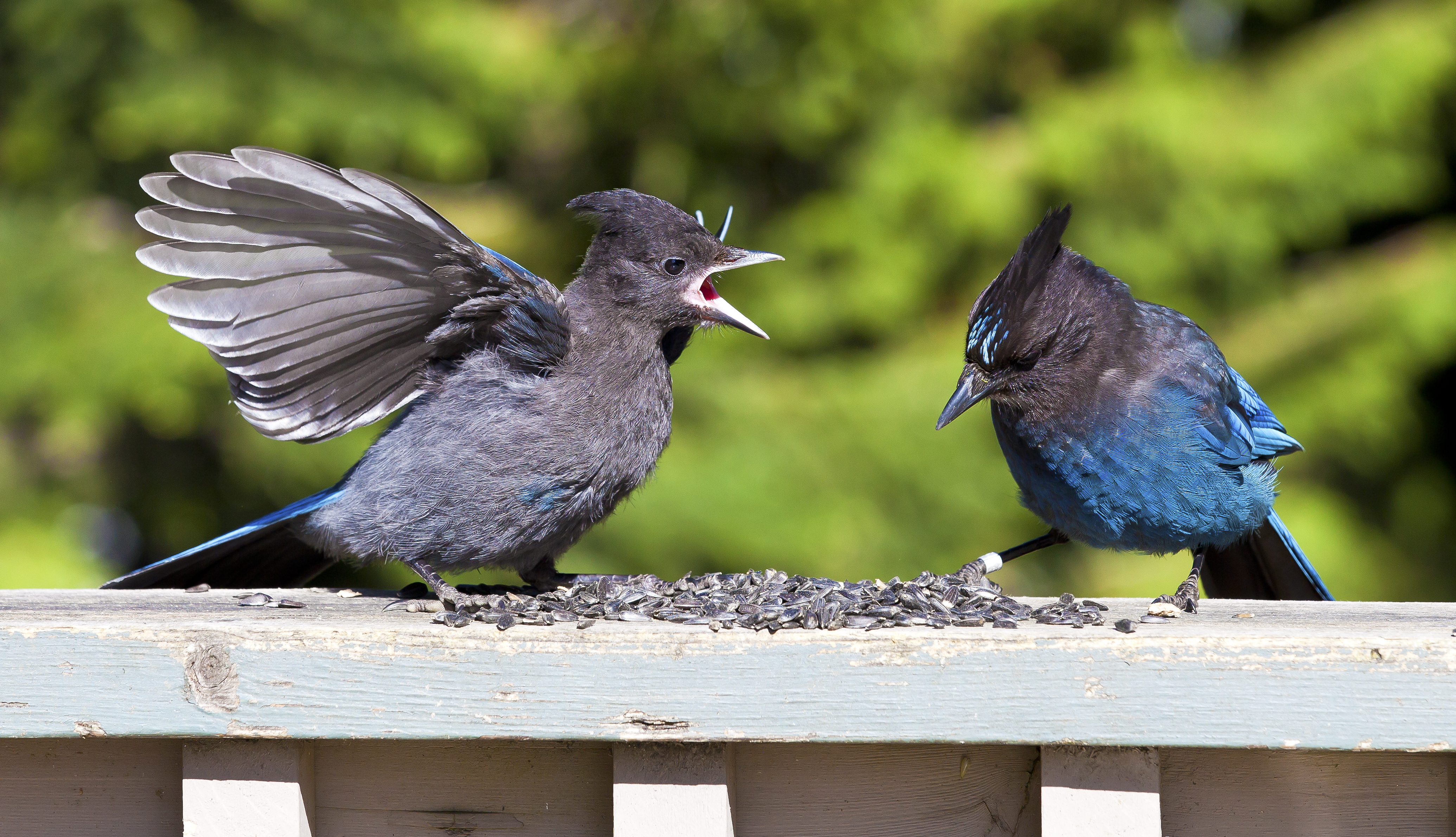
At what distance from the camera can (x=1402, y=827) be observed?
209cm

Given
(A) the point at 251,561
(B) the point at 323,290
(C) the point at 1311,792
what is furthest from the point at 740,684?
(A) the point at 251,561

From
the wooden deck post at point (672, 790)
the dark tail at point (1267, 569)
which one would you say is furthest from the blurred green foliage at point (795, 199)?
the wooden deck post at point (672, 790)

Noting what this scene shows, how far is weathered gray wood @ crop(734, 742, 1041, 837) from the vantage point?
7.03 feet

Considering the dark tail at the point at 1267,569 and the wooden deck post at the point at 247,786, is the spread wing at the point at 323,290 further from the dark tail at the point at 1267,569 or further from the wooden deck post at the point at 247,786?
the dark tail at the point at 1267,569

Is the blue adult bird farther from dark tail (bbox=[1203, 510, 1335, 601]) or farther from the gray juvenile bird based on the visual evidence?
the gray juvenile bird

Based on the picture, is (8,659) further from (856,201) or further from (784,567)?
(856,201)

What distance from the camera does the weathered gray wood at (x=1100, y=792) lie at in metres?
1.99

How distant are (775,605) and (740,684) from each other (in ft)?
0.90

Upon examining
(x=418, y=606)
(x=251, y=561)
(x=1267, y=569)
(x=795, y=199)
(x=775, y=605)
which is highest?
(x=795, y=199)

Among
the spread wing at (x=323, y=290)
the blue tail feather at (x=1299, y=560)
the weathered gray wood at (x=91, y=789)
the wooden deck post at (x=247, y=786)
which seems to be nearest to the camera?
the wooden deck post at (x=247, y=786)

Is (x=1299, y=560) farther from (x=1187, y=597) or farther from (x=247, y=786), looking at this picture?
(x=247, y=786)

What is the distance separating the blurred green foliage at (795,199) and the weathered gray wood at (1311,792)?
4341 mm

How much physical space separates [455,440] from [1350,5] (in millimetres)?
8602

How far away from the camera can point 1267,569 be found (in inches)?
142
